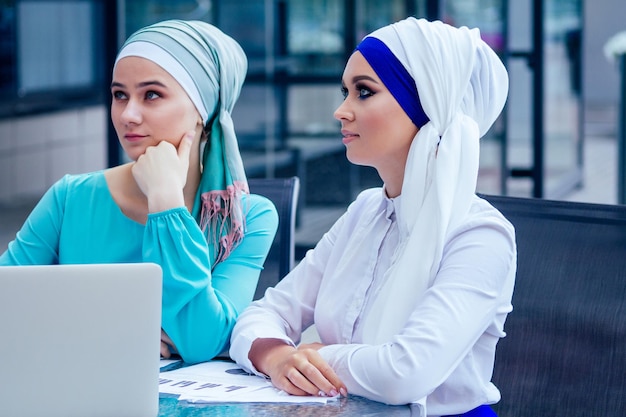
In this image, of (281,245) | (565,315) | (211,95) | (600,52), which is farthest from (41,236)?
(600,52)

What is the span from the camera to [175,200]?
1.87m

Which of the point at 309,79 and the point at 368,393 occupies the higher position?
the point at 309,79

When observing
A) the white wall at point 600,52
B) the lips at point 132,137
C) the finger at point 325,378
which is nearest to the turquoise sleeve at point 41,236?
the lips at point 132,137

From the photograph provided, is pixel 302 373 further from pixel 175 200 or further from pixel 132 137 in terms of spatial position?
pixel 132 137

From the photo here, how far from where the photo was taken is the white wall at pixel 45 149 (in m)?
7.80

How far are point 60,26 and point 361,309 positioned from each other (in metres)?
7.37

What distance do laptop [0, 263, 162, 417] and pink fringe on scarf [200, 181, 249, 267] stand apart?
70 centimetres

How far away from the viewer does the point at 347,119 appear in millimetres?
1709

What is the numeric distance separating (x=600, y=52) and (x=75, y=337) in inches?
542

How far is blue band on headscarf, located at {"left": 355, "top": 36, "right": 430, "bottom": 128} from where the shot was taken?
1692 millimetres

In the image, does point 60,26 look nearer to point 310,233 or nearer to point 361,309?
point 310,233

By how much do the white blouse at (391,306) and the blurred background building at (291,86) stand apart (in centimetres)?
324

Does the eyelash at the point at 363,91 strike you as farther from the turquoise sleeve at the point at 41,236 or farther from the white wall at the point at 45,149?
the white wall at the point at 45,149

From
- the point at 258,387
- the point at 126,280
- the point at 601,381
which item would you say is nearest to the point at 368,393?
the point at 258,387
